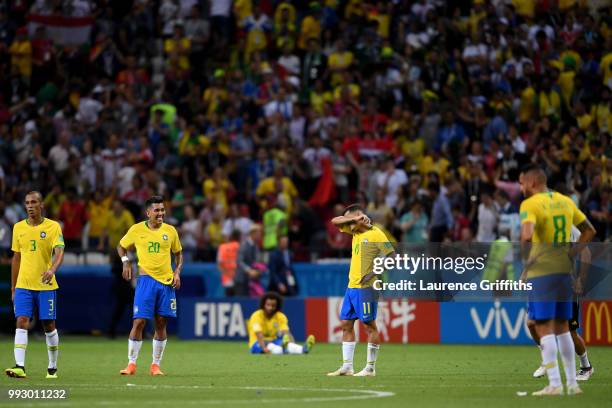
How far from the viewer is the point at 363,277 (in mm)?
16906

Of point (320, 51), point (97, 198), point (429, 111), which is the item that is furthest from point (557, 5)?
point (97, 198)

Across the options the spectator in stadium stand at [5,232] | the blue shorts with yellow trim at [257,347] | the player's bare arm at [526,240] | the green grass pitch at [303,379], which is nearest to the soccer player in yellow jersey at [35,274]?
the green grass pitch at [303,379]

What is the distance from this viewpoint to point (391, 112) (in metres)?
29.8

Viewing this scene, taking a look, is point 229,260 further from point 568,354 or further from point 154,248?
point 568,354

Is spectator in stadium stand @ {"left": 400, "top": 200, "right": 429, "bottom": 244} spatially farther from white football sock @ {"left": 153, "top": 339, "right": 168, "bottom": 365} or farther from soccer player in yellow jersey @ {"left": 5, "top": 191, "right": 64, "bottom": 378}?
soccer player in yellow jersey @ {"left": 5, "top": 191, "right": 64, "bottom": 378}

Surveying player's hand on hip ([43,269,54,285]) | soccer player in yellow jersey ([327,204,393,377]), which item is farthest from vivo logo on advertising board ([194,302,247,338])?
player's hand on hip ([43,269,54,285])

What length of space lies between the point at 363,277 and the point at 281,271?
10.1 meters

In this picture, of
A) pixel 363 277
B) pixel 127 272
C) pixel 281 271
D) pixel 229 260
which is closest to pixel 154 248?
pixel 127 272

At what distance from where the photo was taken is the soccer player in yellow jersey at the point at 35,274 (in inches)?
644

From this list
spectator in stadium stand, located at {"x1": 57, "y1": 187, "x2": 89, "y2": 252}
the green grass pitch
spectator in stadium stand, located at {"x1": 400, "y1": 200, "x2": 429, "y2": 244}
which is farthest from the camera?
spectator in stadium stand, located at {"x1": 57, "y1": 187, "x2": 89, "y2": 252}

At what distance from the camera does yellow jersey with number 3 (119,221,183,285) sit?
17031 millimetres

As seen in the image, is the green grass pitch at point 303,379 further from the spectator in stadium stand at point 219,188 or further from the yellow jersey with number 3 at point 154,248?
the spectator in stadium stand at point 219,188

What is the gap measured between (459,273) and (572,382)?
2.44 meters

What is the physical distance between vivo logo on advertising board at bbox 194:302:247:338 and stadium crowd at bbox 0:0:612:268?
137 cm
